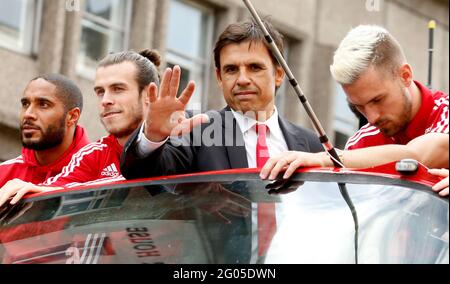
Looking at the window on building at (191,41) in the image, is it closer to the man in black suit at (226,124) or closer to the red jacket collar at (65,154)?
the red jacket collar at (65,154)

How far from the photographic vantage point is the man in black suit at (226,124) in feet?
14.5

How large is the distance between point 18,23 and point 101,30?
1.56 metres

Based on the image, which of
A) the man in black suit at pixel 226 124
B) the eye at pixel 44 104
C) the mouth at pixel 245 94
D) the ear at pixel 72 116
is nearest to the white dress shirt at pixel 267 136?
the man in black suit at pixel 226 124

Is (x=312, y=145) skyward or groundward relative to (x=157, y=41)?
groundward

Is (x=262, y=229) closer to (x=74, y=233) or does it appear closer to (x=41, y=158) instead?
(x=74, y=233)

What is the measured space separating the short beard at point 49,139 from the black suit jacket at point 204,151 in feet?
5.20

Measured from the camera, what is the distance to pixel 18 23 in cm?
1766

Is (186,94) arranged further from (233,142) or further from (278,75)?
(278,75)

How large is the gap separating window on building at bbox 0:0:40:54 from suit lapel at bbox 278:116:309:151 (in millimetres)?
12039

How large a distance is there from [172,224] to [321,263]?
0.48 m

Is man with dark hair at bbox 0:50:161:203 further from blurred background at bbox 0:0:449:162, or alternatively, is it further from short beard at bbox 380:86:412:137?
blurred background at bbox 0:0:449:162

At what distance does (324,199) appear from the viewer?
3861mm
